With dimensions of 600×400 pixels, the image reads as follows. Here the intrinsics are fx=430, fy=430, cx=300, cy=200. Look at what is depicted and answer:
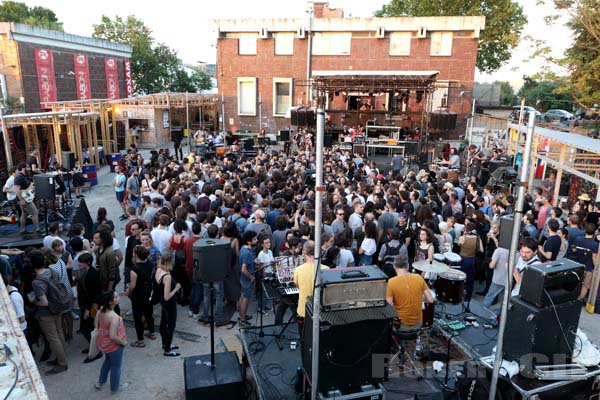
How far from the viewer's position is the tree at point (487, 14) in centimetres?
3297

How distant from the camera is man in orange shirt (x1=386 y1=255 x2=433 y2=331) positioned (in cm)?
504

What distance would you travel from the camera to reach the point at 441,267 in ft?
18.1

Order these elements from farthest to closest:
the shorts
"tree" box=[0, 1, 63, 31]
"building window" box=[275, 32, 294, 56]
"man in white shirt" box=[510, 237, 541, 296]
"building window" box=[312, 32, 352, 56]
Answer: "tree" box=[0, 1, 63, 31], "building window" box=[275, 32, 294, 56], "building window" box=[312, 32, 352, 56], the shorts, "man in white shirt" box=[510, 237, 541, 296]

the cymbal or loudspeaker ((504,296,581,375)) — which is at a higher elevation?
the cymbal

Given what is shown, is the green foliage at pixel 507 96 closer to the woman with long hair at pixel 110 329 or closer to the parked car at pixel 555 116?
the parked car at pixel 555 116

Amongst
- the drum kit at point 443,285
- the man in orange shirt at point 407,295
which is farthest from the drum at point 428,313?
the man in orange shirt at point 407,295

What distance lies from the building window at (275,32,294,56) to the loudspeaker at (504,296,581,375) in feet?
77.6

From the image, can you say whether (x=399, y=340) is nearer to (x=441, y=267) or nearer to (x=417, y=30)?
(x=441, y=267)

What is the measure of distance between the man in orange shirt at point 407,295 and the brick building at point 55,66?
2675 centimetres

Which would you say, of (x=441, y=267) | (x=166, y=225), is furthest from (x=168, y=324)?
(x=441, y=267)

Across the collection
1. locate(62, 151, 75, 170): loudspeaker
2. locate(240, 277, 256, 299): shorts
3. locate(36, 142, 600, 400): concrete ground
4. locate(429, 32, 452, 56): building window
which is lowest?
locate(36, 142, 600, 400): concrete ground

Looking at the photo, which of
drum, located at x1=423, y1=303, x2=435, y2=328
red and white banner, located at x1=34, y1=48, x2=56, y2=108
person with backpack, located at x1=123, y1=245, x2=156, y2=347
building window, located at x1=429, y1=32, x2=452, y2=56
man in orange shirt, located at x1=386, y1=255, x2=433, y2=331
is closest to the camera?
man in orange shirt, located at x1=386, y1=255, x2=433, y2=331

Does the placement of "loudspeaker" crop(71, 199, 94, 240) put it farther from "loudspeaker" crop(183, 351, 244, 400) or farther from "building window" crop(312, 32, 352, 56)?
"building window" crop(312, 32, 352, 56)

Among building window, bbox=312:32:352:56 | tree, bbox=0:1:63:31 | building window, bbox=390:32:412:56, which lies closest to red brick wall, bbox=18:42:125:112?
tree, bbox=0:1:63:31
